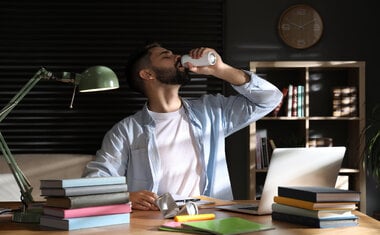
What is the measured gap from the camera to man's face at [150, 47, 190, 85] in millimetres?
3521

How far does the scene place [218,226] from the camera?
195 cm

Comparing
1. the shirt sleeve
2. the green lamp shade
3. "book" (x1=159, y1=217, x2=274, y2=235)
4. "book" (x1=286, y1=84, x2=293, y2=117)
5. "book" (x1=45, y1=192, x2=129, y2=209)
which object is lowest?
"book" (x1=159, y1=217, x2=274, y2=235)

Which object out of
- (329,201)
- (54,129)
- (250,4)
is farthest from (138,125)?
(250,4)

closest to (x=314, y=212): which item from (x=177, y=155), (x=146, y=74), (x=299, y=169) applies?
(x=299, y=169)

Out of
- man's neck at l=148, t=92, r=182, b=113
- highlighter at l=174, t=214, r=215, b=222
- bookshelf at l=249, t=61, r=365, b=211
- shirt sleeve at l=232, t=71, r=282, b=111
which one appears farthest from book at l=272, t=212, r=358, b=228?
bookshelf at l=249, t=61, r=365, b=211

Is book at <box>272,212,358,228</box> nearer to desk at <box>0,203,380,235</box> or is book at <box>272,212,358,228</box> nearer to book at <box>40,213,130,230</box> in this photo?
desk at <box>0,203,380,235</box>

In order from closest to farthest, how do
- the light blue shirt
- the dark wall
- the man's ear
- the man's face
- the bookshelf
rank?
1. the light blue shirt
2. the man's face
3. the man's ear
4. the bookshelf
5. the dark wall

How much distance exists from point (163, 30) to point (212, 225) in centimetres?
341

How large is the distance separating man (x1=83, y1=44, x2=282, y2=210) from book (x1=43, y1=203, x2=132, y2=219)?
91 centimetres

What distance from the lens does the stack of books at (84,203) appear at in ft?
6.59

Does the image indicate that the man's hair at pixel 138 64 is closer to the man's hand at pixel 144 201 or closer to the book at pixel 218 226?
the man's hand at pixel 144 201

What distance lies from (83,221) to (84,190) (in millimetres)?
98

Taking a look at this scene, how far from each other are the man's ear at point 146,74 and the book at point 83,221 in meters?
1.61

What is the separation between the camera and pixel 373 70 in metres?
5.34
